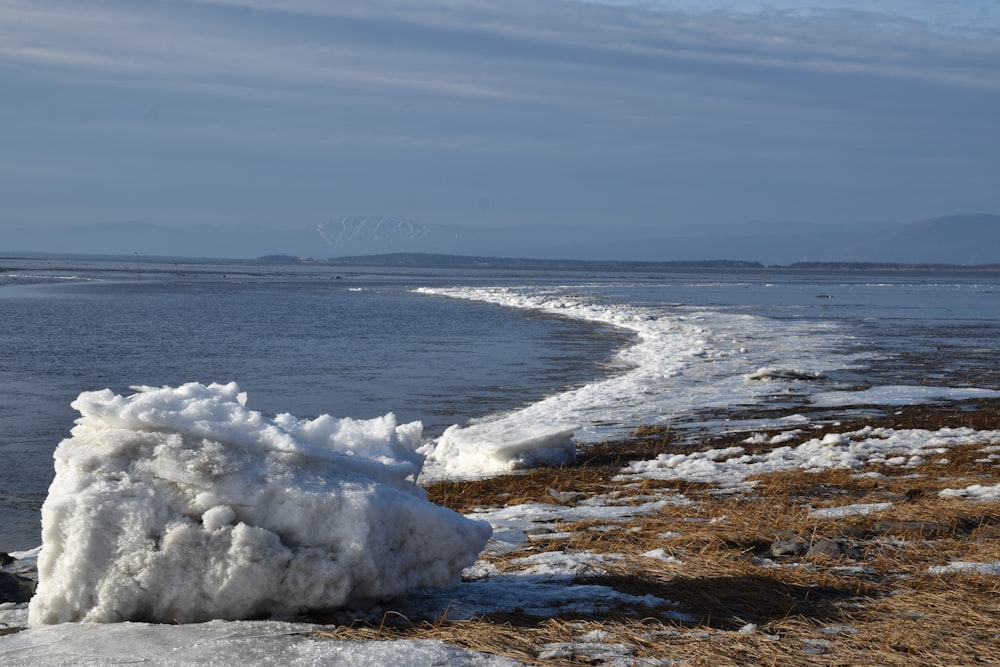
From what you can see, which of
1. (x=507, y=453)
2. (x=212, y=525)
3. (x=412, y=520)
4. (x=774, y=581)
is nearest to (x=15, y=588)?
(x=212, y=525)

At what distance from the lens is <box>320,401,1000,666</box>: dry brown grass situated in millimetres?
4629

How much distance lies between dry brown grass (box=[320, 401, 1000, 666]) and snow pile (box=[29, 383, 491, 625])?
33 cm

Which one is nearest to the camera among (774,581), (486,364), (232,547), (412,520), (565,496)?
(232,547)

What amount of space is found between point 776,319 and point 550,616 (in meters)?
37.7

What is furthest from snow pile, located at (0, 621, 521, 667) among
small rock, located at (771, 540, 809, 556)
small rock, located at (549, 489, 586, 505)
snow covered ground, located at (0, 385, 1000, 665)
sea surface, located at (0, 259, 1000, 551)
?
sea surface, located at (0, 259, 1000, 551)

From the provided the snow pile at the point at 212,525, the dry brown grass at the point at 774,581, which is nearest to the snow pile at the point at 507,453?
the dry brown grass at the point at 774,581

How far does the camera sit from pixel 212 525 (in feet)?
15.9

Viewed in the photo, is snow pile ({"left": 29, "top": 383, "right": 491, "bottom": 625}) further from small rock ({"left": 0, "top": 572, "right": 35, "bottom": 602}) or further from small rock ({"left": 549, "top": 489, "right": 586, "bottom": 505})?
small rock ({"left": 549, "top": 489, "right": 586, "bottom": 505})

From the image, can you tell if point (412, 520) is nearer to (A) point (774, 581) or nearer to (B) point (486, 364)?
(A) point (774, 581)

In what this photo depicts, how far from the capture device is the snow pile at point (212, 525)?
4.84 m

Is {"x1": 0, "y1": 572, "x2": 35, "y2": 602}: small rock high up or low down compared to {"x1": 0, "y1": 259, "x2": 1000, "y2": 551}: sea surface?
up

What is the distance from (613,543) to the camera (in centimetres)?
681

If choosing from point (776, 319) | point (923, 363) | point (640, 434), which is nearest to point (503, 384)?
point (640, 434)

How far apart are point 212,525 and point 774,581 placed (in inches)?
119
